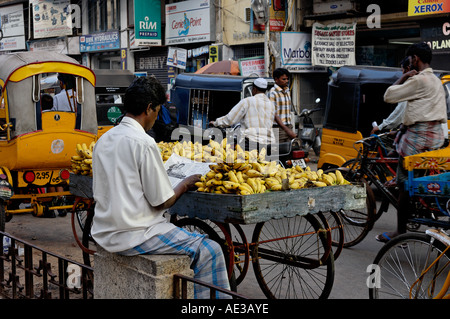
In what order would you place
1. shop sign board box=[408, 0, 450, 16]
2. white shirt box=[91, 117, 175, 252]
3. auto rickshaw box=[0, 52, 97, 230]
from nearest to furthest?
1. white shirt box=[91, 117, 175, 252]
2. auto rickshaw box=[0, 52, 97, 230]
3. shop sign board box=[408, 0, 450, 16]

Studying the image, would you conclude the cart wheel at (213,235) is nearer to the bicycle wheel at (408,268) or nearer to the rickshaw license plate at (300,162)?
the bicycle wheel at (408,268)

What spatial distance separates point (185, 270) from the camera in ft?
11.1

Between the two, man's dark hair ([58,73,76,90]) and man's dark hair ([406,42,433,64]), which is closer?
man's dark hair ([406,42,433,64])

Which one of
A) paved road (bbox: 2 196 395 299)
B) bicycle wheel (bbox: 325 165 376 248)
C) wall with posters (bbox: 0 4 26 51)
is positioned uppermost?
wall with posters (bbox: 0 4 26 51)

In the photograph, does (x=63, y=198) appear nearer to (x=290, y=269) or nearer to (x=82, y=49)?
(x=290, y=269)

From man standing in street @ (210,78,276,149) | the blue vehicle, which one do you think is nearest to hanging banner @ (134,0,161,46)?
the blue vehicle

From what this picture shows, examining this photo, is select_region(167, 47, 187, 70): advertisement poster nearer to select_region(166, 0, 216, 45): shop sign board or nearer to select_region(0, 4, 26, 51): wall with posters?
select_region(166, 0, 216, 45): shop sign board

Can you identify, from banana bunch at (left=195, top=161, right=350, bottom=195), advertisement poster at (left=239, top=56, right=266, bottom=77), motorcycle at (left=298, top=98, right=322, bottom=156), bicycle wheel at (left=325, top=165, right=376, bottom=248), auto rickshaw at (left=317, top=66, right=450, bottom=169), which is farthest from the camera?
advertisement poster at (left=239, top=56, right=266, bottom=77)

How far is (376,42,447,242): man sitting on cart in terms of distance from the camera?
6066 mm

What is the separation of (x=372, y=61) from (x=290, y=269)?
42.4 feet

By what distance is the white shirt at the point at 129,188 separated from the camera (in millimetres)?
3385

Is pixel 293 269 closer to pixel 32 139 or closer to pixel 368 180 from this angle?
pixel 368 180

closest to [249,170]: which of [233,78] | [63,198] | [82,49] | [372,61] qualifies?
[63,198]

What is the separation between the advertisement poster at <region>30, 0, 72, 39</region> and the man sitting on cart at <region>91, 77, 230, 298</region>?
86.4 feet
